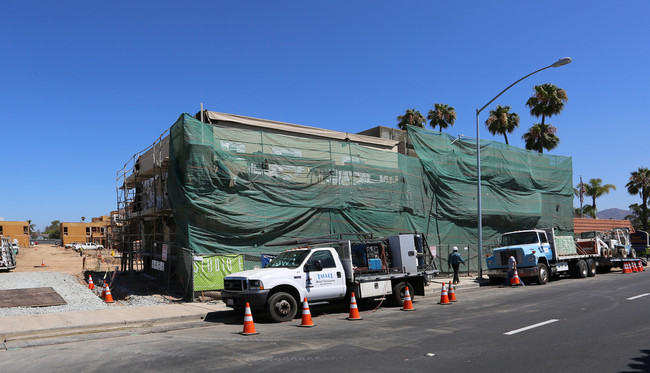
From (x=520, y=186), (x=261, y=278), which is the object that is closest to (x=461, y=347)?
(x=261, y=278)

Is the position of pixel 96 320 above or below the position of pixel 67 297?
below

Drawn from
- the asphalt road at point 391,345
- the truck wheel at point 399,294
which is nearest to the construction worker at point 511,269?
the asphalt road at point 391,345

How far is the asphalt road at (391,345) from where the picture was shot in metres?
6.63

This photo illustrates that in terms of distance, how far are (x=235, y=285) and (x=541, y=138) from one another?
3486cm

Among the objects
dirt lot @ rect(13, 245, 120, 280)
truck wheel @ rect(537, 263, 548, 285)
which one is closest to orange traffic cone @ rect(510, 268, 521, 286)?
truck wheel @ rect(537, 263, 548, 285)

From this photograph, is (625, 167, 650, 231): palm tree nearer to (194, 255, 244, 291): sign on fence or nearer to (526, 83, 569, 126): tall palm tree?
(526, 83, 569, 126): tall palm tree

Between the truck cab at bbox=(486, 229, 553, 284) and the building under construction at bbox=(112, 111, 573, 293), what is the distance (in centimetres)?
398

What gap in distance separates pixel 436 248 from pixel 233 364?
1886 cm

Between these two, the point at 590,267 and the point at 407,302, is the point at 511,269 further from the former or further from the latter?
the point at 407,302

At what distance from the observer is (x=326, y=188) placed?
1956cm

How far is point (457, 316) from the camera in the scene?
37.3 feet

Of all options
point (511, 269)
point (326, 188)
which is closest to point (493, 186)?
point (511, 269)

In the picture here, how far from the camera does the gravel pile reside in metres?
13.0

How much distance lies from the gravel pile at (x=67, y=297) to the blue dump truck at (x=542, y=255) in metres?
14.2
